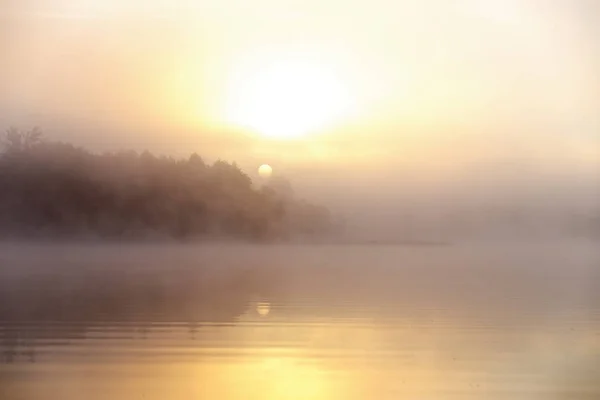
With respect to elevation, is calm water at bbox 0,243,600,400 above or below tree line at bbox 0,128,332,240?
below

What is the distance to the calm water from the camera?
1.92m

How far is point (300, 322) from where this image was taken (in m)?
2.20

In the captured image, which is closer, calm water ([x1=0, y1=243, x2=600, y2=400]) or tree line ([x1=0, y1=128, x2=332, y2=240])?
calm water ([x1=0, y1=243, x2=600, y2=400])

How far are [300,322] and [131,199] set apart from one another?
0.73m

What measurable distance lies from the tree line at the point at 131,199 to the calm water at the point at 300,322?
0.23 feet

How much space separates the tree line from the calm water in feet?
0.23

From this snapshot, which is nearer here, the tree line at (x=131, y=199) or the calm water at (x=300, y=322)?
the calm water at (x=300, y=322)

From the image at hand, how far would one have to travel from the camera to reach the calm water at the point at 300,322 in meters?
1.92

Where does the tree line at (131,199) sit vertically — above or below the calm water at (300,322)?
above

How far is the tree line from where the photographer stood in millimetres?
2281

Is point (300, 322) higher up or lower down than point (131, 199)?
lower down

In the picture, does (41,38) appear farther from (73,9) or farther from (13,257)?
(13,257)

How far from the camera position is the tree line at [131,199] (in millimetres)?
2281

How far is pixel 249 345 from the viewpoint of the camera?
6.86 ft
